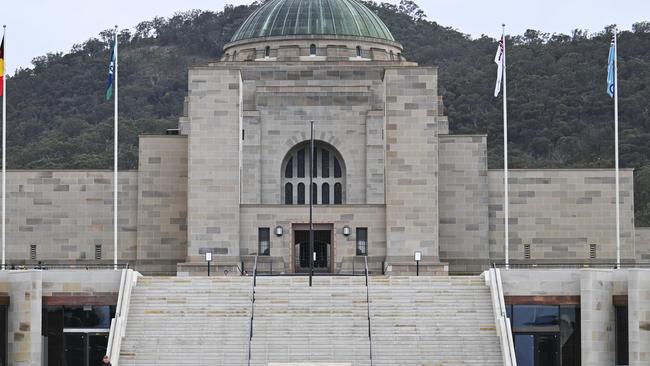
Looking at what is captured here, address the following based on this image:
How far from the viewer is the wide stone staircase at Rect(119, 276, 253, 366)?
50.5m

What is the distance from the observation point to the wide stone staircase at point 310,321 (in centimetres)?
5075

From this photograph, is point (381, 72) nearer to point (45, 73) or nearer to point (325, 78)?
point (325, 78)

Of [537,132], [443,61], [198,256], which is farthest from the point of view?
[443,61]

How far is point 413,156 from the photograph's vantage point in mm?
67250

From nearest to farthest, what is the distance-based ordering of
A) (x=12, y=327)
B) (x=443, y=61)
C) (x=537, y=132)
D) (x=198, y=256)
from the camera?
(x=12, y=327) < (x=198, y=256) < (x=537, y=132) < (x=443, y=61)

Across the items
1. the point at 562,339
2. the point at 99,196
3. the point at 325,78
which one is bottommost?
the point at 562,339

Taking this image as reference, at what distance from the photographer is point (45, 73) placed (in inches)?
5792

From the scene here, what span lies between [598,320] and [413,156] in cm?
1640

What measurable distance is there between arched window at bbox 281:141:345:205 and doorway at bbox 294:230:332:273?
270cm

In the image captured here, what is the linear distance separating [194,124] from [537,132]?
57391 mm

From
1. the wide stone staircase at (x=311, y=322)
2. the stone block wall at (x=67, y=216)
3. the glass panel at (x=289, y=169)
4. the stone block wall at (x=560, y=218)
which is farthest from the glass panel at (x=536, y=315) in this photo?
the stone block wall at (x=67, y=216)

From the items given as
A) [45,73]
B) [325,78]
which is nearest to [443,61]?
[45,73]

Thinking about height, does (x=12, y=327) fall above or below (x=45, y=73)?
below

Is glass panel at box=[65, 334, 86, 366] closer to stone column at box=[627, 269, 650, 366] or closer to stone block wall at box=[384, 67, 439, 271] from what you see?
stone block wall at box=[384, 67, 439, 271]
